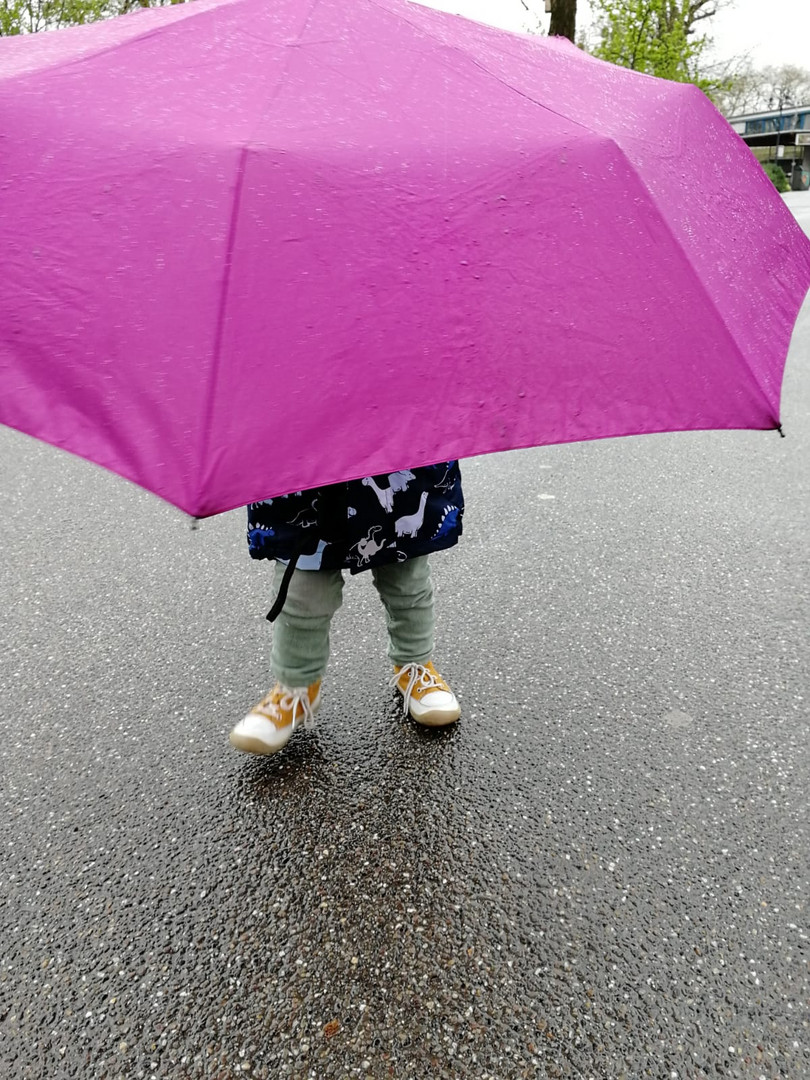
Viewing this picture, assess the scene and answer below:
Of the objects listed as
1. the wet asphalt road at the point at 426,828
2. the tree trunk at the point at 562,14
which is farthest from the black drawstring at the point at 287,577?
the tree trunk at the point at 562,14

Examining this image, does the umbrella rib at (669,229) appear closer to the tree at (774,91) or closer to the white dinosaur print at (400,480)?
the white dinosaur print at (400,480)

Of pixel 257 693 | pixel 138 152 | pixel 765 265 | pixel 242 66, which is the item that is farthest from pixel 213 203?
pixel 257 693

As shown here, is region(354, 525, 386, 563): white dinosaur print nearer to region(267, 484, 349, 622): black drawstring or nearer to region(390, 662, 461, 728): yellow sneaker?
region(267, 484, 349, 622): black drawstring

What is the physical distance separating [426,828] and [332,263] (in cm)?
134

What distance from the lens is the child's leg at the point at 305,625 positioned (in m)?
1.97

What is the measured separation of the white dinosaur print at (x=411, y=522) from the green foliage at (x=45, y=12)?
15990 millimetres

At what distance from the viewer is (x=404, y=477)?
6.02 feet

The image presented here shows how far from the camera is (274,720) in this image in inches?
82.7

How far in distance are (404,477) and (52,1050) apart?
1223mm

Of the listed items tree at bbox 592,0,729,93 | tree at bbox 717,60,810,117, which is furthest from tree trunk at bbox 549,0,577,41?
tree at bbox 717,60,810,117

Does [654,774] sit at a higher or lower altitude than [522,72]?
lower

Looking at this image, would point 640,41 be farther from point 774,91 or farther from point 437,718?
point 774,91

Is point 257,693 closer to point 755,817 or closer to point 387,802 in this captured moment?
point 387,802

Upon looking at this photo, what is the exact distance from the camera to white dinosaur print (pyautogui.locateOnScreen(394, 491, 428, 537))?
186 centimetres
